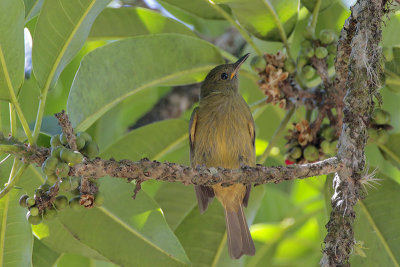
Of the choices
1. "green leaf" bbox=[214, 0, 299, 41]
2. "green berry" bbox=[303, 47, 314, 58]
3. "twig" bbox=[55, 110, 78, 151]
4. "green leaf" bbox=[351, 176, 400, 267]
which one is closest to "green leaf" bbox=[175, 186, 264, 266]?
"green leaf" bbox=[351, 176, 400, 267]

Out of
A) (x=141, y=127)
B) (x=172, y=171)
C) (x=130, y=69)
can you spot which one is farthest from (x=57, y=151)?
(x=141, y=127)

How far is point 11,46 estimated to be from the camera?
2.78 meters

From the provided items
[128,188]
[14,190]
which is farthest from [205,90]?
[14,190]

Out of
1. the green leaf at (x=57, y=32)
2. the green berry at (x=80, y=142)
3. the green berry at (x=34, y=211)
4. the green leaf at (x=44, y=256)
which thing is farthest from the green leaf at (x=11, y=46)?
the green leaf at (x=44, y=256)

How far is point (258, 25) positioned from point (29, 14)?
146 cm

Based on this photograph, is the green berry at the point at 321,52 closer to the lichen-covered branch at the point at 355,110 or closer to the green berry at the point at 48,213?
the lichen-covered branch at the point at 355,110

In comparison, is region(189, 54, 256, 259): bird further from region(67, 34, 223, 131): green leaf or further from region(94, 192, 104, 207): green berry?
region(94, 192, 104, 207): green berry

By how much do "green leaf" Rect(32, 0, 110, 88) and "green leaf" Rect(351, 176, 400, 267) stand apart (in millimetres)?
1955

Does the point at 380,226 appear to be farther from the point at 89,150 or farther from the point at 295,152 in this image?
the point at 89,150

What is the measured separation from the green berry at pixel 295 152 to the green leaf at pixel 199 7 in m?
1.08

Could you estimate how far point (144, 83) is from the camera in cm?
346

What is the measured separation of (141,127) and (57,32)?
1062mm

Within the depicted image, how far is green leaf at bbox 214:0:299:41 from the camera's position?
347 cm

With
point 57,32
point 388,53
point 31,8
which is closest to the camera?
point 57,32
